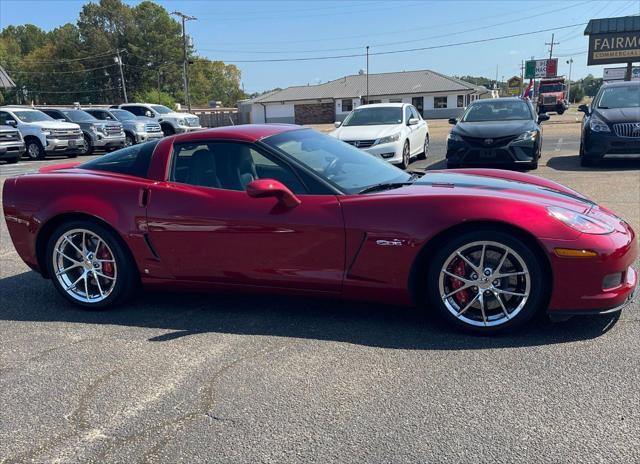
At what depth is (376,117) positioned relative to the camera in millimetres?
12648

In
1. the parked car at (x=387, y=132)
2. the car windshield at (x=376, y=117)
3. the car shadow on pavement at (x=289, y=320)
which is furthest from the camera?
the car windshield at (x=376, y=117)

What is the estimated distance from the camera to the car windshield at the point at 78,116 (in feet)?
71.2

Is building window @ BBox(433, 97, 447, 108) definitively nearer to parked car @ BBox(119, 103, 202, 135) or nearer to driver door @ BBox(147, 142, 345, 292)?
parked car @ BBox(119, 103, 202, 135)

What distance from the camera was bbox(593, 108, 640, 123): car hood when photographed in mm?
10500

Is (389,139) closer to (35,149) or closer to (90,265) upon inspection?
(90,265)

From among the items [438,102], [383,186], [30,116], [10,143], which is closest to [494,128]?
[383,186]

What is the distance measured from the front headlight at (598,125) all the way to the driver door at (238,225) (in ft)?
29.3

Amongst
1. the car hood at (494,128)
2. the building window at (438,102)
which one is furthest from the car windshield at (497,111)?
the building window at (438,102)

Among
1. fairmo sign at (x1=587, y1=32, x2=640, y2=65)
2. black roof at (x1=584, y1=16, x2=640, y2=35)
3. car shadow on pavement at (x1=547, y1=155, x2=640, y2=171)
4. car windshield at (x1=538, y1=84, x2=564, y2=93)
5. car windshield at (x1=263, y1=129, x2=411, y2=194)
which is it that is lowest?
car shadow on pavement at (x1=547, y1=155, x2=640, y2=171)

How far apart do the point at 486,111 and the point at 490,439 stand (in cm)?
1057

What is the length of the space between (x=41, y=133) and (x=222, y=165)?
55.8ft

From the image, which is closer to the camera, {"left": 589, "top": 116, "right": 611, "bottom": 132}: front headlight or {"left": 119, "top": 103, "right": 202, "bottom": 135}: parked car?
{"left": 589, "top": 116, "right": 611, "bottom": 132}: front headlight

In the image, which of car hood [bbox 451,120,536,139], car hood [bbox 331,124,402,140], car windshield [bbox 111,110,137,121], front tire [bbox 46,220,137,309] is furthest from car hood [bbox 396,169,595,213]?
car windshield [bbox 111,110,137,121]

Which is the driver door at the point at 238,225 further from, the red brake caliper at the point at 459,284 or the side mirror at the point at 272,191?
the red brake caliper at the point at 459,284
